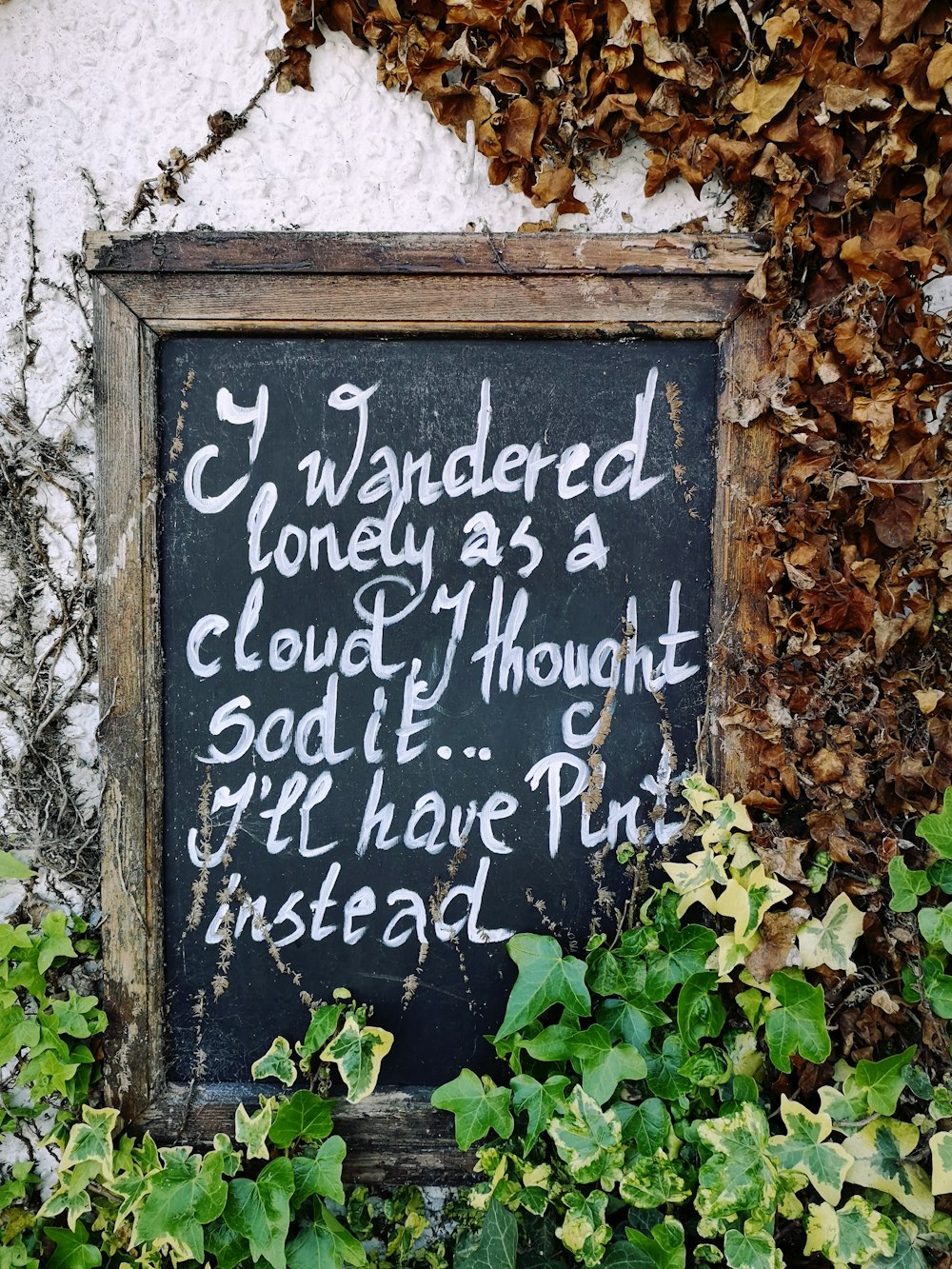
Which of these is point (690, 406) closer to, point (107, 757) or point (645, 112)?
point (645, 112)

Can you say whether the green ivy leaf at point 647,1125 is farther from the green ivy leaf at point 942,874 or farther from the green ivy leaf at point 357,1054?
the green ivy leaf at point 942,874

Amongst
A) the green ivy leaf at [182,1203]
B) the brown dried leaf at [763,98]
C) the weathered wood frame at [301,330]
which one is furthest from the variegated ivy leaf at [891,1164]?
the brown dried leaf at [763,98]

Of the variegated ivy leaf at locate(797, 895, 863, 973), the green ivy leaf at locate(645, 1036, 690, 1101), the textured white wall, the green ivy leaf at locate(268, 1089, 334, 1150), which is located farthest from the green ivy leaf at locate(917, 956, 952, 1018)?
the textured white wall

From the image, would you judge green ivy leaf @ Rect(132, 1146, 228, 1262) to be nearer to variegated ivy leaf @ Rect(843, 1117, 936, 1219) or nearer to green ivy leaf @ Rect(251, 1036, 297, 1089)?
green ivy leaf @ Rect(251, 1036, 297, 1089)

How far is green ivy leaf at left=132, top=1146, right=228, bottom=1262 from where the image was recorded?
1.20m

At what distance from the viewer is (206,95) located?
1.35m

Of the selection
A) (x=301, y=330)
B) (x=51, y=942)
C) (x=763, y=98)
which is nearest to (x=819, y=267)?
(x=763, y=98)

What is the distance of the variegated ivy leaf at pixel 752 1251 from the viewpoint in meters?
1.09

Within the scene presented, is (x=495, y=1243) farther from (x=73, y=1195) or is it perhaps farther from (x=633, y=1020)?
(x=73, y=1195)

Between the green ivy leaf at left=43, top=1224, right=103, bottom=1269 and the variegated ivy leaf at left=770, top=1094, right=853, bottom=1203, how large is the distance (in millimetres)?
1199

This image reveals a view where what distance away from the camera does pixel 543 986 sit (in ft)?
4.07

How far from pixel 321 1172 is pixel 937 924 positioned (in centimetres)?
106

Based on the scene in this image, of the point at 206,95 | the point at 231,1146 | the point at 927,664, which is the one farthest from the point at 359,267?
the point at 231,1146

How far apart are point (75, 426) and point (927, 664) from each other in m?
1.61
